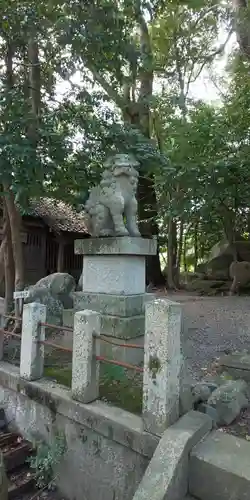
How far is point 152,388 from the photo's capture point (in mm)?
2568

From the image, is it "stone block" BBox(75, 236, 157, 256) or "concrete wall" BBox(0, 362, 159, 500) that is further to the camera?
"stone block" BBox(75, 236, 157, 256)

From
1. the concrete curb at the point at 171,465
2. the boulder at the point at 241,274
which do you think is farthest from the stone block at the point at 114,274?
the boulder at the point at 241,274

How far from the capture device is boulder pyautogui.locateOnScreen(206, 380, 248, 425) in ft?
9.55

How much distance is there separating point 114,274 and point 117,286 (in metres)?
0.15

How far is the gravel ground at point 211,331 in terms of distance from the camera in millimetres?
4762

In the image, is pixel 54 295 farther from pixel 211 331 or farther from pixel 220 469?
pixel 220 469

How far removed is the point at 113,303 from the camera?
4086 millimetres

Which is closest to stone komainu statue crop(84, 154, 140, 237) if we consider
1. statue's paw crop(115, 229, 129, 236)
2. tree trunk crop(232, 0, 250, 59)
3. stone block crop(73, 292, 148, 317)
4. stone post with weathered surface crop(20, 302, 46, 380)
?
statue's paw crop(115, 229, 129, 236)

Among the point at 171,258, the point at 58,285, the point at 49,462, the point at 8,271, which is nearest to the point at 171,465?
the point at 49,462

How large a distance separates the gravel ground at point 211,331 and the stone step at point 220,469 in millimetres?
1567

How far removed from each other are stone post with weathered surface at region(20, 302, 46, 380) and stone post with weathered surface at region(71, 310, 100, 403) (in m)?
0.66

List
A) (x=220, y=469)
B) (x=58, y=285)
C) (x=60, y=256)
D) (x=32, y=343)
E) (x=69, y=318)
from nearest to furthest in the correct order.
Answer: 1. (x=220, y=469)
2. (x=32, y=343)
3. (x=69, y=318)
4. (x=58, y=285)
5. (x=60, y=256)

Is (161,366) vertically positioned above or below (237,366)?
above

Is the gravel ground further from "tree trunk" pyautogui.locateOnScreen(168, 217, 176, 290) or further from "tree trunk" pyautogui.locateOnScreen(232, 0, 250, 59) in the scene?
"tree trunk" pyautogui.locateOnScreen(232, 0, 250, 59)
